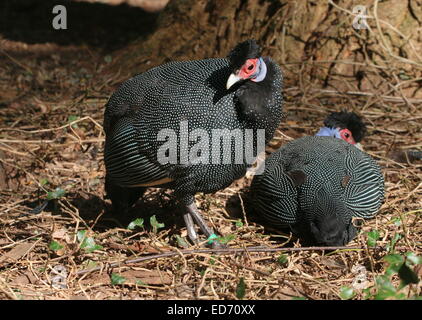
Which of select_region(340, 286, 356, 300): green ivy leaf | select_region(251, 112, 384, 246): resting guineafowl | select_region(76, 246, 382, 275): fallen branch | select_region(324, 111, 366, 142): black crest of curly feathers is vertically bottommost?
select_region(340, 286, 356, 300): green ivy leaf

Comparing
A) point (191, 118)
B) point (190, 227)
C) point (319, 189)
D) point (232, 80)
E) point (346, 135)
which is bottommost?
point (190, 227)

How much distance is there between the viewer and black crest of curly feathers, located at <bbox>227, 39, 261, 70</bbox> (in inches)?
111

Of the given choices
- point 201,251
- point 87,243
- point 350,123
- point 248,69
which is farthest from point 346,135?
point 87,243

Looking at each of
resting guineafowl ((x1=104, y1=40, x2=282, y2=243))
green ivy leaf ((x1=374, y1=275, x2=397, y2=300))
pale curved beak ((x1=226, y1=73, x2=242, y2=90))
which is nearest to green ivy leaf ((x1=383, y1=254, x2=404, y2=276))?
green ivy leaf ((x1=374, y1=275, x2=397, y2=300))

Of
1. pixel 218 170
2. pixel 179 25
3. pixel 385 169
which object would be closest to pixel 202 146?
pixel 218 170

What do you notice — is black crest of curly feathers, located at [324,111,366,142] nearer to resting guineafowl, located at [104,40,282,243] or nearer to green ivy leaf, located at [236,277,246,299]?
resting guineafowl, located at [104,40,282,243]

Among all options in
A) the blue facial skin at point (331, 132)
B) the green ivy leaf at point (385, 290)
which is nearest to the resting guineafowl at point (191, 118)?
the green ivy leaf at point (385, 290)

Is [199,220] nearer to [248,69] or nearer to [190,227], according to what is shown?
[190,227]

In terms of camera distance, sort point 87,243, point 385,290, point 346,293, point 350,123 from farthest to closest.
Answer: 1. point 350,123
2. point 87,243
3. point 346,293
4. point 385,290

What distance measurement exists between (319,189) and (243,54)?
84cm

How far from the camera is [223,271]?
9.46 ft

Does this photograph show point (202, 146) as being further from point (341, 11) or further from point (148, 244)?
point (341, 11)

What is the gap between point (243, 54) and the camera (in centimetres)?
283

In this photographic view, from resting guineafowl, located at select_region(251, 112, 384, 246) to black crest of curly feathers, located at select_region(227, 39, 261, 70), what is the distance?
74 cm
